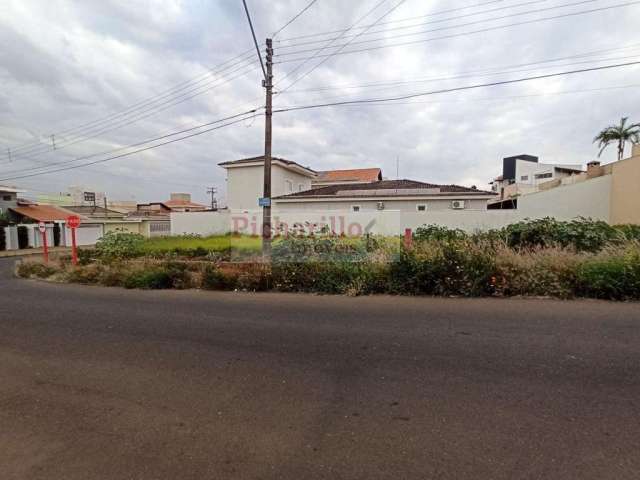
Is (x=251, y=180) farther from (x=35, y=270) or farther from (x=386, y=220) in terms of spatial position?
(x=35, y=270)

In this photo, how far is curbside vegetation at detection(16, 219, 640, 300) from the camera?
243 inches

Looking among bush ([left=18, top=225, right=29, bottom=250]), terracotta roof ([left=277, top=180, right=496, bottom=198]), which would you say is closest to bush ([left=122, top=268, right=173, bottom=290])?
terracotta roof ([left=277, top=180, right=496, bottom=198])

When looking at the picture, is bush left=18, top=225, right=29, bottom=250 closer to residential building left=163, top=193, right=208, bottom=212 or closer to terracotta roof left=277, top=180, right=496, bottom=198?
terracotta roof left=277, top=180, right=496, bottom=198

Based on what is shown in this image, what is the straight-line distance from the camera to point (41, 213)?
3112cm

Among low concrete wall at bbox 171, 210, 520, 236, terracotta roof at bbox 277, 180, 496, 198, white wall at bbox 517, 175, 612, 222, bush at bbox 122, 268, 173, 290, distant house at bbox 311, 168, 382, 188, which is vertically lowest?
bush at bbox 122, 268, 173, 290

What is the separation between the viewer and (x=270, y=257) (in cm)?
860

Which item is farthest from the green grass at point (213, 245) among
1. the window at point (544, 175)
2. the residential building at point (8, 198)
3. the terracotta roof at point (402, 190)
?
the window at point (544, 175)

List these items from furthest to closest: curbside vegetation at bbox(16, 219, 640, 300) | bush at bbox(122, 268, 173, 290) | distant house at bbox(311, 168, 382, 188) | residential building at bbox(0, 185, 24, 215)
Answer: distant house at bbox(311, 168, 382, 188) → residential building at bbox(0, 185, 24, 215) → bush at bbox(122, 268, 173, 290) → curbside vegetation at bbox(16, 219, 640, 300)

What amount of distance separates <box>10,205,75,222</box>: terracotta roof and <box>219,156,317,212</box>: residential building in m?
18.6

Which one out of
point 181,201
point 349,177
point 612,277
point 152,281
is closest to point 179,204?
point 181,201

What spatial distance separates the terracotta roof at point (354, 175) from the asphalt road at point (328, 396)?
105 feet

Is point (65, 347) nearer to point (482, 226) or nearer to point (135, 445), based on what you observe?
point (135, 445)

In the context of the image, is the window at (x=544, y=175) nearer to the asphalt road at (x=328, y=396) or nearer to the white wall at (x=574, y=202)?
the white wall at (x=574, y=202)

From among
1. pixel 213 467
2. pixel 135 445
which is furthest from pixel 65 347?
pixel 213 467
